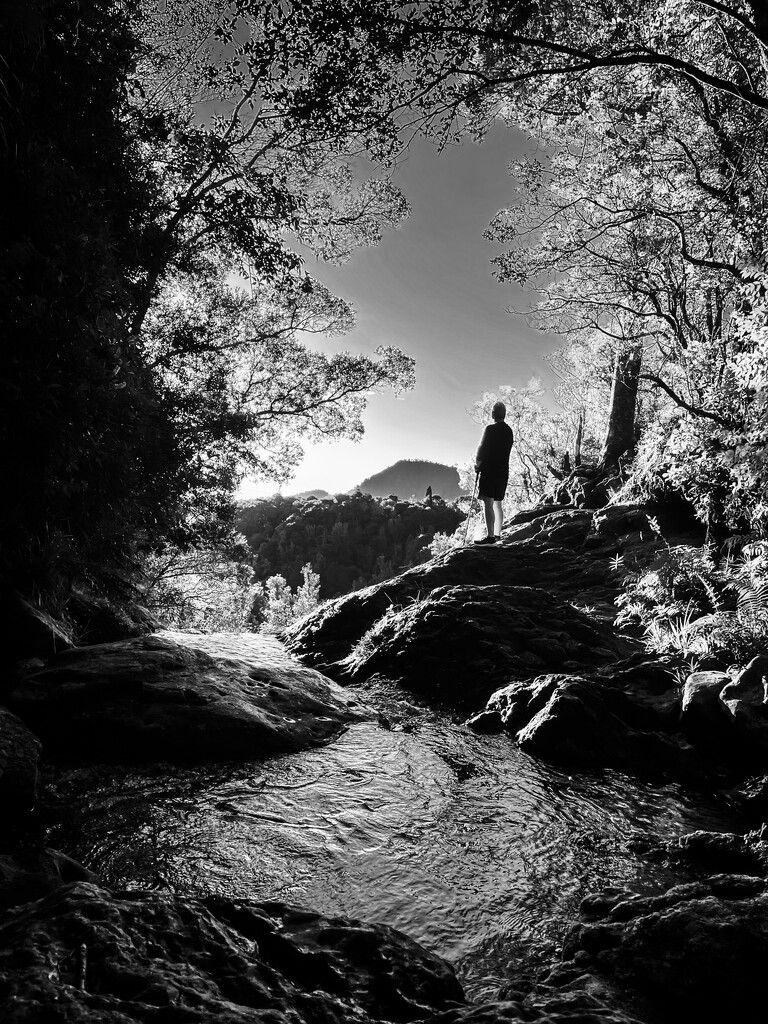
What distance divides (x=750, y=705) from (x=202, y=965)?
5.72 m

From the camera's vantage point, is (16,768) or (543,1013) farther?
(16,768)

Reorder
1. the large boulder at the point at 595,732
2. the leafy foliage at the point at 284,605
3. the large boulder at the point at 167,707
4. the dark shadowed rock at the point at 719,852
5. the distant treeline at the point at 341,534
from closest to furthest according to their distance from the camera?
1. the dark shadowed rock at the point at 719,852
2. the large boulder at the point at 167,707
3. the large boulder at the point at 595,732
4. the leafy foliage at the point at 284,605
5. the distant treeline at the point at 341,534

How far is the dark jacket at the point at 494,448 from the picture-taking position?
592 inches

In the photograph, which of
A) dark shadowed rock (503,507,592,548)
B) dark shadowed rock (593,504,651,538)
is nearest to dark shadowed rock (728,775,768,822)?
dark shadowed rock (593,504,651,538)

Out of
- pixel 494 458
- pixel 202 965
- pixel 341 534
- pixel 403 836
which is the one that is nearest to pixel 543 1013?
pixel 202 965

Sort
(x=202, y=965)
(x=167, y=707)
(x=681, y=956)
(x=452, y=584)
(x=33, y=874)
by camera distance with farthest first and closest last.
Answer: (x=452, y=584), (x=167, y=707), (x=33, y=874), (x=681, y=956), (x=202, y=965)

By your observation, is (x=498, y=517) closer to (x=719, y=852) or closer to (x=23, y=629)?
(x=719, y=852)

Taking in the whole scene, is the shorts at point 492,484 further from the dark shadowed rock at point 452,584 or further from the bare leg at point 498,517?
the dark shadowed rock at point 452,584

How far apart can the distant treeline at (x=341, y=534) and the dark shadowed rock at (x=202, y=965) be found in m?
97.8

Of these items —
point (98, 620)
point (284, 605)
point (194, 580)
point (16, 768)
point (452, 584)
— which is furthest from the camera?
point (284, 605)

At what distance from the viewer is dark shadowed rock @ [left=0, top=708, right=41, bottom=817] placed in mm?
3518

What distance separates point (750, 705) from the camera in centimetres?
541

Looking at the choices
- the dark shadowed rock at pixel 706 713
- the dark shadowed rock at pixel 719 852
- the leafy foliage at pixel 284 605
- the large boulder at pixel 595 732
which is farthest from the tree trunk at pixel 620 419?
the leafy foliage at pixel 284 605

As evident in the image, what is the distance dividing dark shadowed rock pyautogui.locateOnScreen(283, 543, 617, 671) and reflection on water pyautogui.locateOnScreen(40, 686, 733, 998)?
4.88 metres
